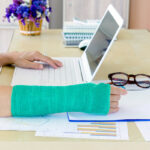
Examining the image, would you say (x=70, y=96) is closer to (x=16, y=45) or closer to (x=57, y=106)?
(x=57, y=106)

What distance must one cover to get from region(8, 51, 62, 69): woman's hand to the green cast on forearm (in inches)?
20.1

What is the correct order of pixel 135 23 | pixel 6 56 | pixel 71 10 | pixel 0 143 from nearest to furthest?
1. pixel 0 143
2. pixel 6 56
3. pixel 135 23
4. pixel 71 10

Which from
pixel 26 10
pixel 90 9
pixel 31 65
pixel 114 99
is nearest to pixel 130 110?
pixel 114 99

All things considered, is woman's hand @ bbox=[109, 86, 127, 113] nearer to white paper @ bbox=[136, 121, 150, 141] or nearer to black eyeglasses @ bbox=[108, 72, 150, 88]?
white paper @ bbox=[136, 121, 150, 141]

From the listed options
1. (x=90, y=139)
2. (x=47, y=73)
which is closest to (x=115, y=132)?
(x=90, y=139)

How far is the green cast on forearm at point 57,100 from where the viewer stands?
3.35 ft

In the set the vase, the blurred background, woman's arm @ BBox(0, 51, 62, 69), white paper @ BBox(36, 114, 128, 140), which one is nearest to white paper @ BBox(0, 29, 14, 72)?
the blurred background

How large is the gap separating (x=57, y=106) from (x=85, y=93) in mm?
90

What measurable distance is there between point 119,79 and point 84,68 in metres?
0.22

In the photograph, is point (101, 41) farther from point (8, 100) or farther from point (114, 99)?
point (8, 100)

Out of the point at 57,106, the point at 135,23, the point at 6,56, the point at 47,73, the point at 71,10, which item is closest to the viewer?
the point at 57,106

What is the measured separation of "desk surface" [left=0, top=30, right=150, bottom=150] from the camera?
91 cm

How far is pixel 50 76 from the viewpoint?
4.74 ft

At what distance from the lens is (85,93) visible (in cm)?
102
